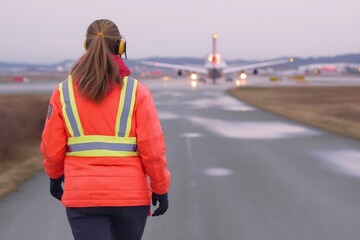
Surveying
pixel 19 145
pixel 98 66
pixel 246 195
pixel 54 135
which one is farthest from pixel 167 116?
pixel 98 66

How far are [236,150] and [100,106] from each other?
28.8ft

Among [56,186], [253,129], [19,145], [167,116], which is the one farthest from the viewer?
[167,116]

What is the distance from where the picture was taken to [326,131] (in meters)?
14.7

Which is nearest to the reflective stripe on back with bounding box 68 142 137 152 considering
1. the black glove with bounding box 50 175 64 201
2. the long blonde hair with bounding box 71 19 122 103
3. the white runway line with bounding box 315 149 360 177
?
the long blonde hair with bounding box 71 19 122 103

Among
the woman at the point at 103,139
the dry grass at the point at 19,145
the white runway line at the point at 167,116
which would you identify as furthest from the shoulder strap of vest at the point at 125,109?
the white runway line at the point at 167,116

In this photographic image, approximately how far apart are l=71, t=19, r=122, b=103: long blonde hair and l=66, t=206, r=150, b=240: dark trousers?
65cm

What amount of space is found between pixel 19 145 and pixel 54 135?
10413mm

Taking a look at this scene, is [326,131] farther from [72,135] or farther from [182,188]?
[72,135]

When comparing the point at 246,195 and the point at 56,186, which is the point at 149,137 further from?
the point at 246,195

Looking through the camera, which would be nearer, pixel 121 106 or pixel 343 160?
pixel 121 106

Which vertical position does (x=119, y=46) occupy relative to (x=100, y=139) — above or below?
above

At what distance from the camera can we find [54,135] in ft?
8.82

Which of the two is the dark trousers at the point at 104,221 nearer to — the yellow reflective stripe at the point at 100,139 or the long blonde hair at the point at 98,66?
the yellow reflective stripe at the point at 100,139

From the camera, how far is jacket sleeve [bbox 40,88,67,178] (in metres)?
2.67
